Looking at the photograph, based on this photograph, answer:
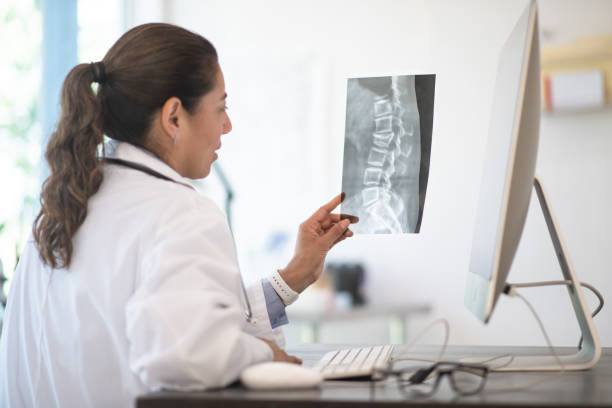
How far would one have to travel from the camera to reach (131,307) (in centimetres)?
82

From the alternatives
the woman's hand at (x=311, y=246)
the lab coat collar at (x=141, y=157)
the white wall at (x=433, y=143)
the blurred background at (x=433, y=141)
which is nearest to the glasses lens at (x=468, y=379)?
the woman's hand at (x=311, y=246)

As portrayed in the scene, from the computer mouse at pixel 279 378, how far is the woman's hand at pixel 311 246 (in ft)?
1.55

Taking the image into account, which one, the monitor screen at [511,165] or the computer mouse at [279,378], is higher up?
the monitor screen at [511,165]

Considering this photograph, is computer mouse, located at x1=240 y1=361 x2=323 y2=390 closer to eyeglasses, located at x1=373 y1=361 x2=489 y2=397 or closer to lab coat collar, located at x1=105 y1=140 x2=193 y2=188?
eyeglasses, located at x1=373 y1=361 x2=489 y2=397

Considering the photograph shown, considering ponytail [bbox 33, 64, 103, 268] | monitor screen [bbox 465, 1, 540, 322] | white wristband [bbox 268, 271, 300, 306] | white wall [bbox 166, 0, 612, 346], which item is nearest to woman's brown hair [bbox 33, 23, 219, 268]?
ponytail [bbox 33, 64, 103, 268]

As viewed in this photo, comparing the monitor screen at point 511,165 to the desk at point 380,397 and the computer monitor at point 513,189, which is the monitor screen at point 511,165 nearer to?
the computer monitor at point 513,189

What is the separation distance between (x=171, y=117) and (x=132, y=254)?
0.93 feet

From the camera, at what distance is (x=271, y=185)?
128 inches

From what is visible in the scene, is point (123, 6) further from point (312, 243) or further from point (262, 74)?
point (312, 243)

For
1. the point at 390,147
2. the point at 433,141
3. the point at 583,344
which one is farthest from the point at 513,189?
the point at 433,141

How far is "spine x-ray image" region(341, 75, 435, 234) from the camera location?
1.10 meters

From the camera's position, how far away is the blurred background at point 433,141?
277 centimetres

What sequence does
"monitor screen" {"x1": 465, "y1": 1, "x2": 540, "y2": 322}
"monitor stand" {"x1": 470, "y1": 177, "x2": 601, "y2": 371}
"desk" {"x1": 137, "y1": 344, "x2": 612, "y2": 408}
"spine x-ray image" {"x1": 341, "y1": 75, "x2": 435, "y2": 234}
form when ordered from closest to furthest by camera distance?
1. "desk" {"x1": 137, "y1": 344, "x2": 612, "y2": 408}
2. "monitor screen" {"x1": 465, "y1": 1, "x2": 540, "y2": 322}
3. "monitor stand" {"x1": 470, "y1": 177, "x2": 601, "y2": 371}
4. "spine x-ray image" {"x1": 341, "y1": 75, "x2": 435, "y2": 234}

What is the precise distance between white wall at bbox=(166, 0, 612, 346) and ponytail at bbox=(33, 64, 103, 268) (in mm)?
1592
